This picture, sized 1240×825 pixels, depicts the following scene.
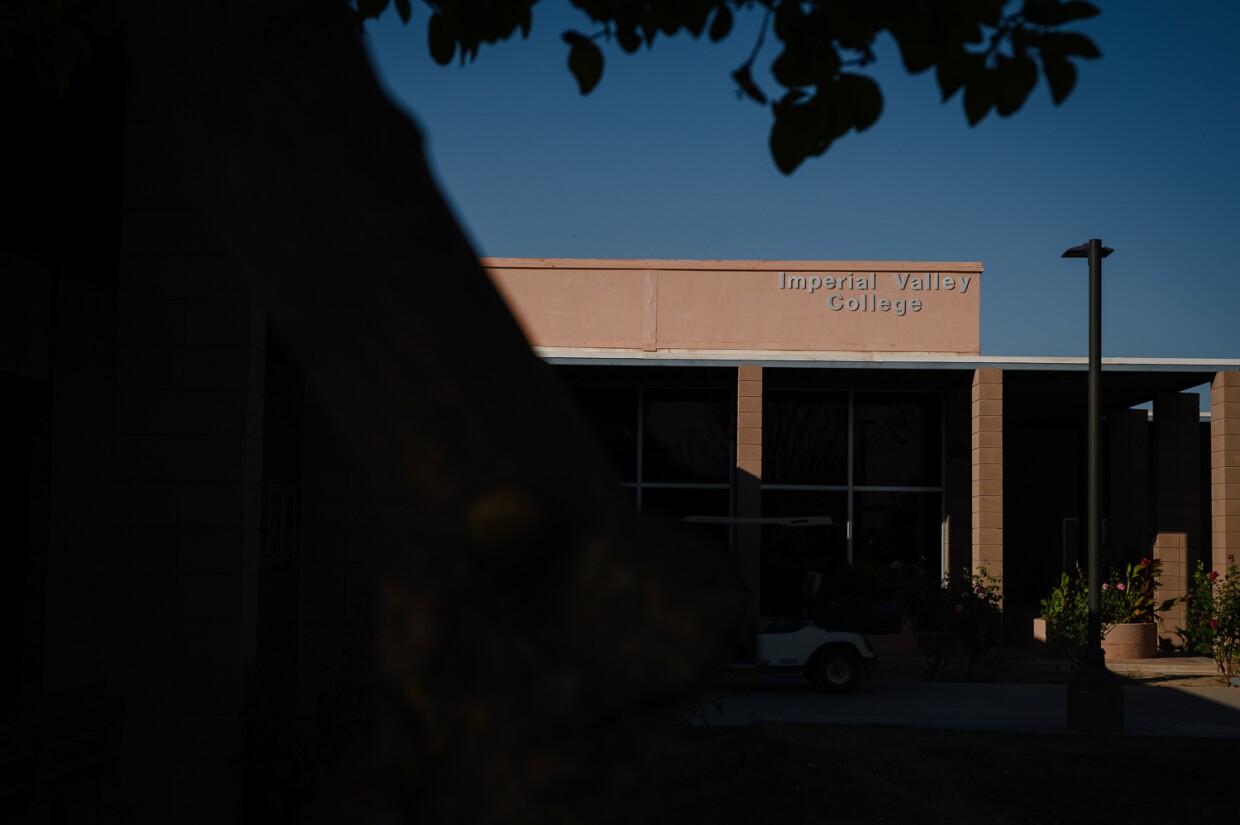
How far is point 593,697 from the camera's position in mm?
1837

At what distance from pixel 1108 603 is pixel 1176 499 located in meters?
3.49

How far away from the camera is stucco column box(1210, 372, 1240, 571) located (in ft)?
71.3

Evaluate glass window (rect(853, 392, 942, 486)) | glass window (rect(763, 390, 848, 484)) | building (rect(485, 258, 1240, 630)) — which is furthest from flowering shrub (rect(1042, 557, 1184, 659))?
glass window (rect(763, 390, 848, 484))

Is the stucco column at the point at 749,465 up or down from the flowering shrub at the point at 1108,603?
up

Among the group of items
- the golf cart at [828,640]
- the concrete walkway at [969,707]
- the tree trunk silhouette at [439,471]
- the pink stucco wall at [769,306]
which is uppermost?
the pink stucco wall at [769,306]

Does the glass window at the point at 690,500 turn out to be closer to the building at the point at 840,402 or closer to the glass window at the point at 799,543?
the building at the point at 840,402

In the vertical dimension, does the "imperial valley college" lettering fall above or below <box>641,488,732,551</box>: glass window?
above

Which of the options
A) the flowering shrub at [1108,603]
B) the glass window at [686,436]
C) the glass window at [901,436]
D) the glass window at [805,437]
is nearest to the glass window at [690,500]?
the glass window at [686,436]

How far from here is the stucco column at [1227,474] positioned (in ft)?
71.3

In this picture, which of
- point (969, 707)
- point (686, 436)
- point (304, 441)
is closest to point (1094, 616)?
point (969, 707)

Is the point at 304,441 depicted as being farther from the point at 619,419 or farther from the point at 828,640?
the point at 619,419

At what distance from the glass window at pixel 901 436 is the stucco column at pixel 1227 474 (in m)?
4.99

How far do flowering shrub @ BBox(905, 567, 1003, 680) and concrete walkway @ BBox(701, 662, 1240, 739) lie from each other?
55cm

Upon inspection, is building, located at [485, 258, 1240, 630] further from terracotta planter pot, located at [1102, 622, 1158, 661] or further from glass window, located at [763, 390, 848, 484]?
terracotta planter pot, located at [1102, 622, 1158, 661]
